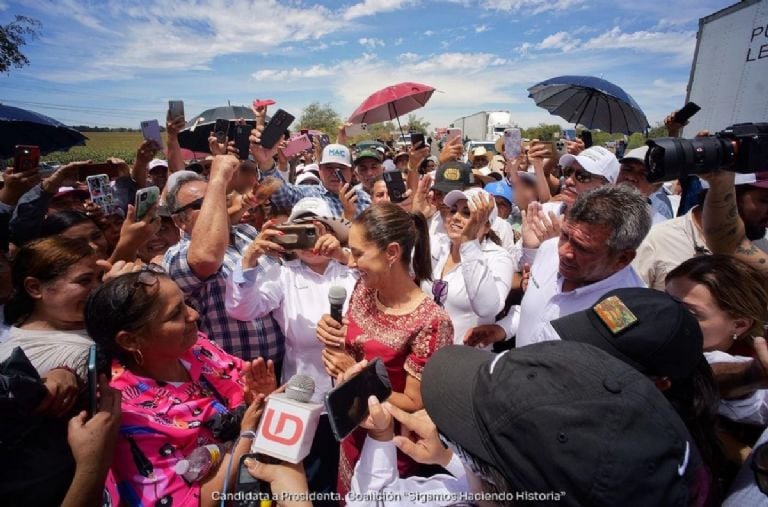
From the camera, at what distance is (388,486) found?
138 centimetres

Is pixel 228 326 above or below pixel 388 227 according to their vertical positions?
below

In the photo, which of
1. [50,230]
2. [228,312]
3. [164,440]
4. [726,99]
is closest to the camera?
[164,440]

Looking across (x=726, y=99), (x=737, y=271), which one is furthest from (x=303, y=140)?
(x=726, y=99)

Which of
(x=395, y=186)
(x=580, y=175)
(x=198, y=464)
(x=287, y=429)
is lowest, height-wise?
(x=198, y=464)

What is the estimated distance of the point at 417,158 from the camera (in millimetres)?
4285

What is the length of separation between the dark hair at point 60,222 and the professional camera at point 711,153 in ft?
11.0

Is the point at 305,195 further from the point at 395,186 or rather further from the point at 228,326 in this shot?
the point at 228,326

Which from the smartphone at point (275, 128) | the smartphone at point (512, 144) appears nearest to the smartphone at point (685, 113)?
the smartphone at point (512, 144)

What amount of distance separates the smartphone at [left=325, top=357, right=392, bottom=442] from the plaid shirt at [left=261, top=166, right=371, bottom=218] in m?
2.35

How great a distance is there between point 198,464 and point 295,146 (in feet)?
15.1

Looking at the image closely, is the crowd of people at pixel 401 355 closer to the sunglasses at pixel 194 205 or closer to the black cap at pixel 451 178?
the sunglasses at pixel 194 205

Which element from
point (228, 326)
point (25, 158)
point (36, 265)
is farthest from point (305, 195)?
point (36, 265)

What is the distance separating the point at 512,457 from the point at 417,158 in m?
3.74

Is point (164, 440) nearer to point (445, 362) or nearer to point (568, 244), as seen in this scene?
point (445, 362)
